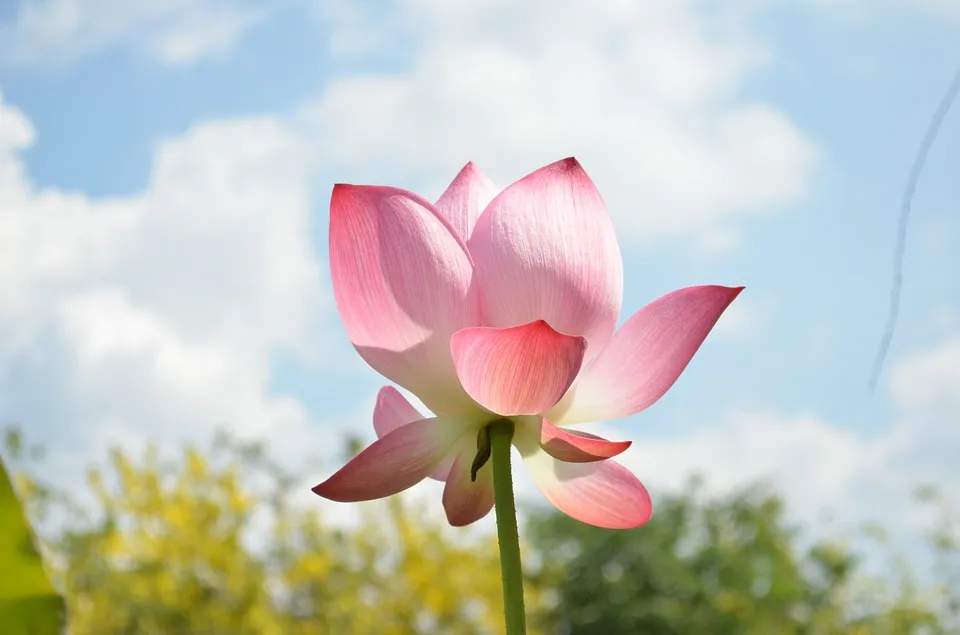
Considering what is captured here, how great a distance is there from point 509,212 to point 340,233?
0.24ft

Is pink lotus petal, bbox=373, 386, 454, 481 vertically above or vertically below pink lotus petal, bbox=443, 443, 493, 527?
above

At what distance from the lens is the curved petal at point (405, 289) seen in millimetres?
375

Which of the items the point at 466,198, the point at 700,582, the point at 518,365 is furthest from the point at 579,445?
the point at 700,582

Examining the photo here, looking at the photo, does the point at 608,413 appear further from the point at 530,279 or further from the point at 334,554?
the point at 334,554

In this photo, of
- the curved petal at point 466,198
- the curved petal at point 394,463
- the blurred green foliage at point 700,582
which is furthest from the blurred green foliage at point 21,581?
the blurred green foliage at point 700,582

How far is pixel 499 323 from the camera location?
384 millimetres

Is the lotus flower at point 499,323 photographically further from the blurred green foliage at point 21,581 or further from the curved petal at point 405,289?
the blurred green foliage at point 21,581

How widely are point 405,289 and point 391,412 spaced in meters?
0.10

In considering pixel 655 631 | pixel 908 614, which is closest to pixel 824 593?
pixel 908 614

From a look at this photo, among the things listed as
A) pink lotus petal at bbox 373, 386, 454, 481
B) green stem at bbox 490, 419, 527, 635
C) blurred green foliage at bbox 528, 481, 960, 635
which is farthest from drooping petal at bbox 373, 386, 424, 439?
blurred green foliage at bbox 528, 481, 960, 635

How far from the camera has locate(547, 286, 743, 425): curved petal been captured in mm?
398

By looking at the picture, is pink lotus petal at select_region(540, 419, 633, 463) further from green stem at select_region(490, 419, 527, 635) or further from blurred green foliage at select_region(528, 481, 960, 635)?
blurred green foliage at select_region(528, 481, 960, 635)

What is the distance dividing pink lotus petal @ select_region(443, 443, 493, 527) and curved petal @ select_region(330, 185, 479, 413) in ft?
0.11

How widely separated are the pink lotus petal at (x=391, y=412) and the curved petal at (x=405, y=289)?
0.05 m
